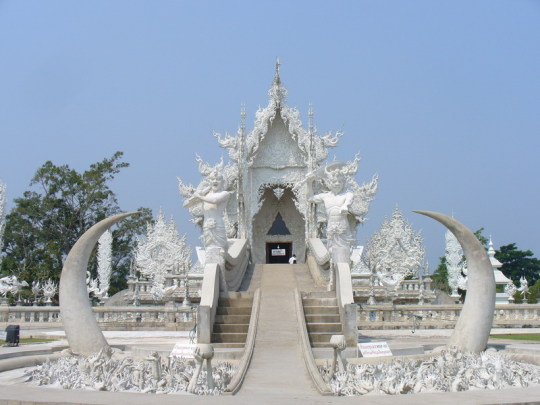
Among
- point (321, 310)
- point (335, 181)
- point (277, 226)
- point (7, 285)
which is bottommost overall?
point (321, 310)

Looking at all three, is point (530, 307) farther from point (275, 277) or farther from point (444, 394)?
point (444, 394)

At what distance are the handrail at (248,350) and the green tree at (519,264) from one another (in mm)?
36448

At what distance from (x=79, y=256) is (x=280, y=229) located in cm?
1790

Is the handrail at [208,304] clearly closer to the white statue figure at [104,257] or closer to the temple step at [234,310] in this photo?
the temple step at [234,310]

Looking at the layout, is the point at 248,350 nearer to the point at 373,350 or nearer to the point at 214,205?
the point at 373,350

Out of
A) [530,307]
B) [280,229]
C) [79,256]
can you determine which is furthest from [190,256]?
[79,256]

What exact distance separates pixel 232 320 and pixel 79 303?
286 cm

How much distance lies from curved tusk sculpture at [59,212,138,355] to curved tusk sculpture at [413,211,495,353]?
181 inches

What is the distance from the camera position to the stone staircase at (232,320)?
10.5m

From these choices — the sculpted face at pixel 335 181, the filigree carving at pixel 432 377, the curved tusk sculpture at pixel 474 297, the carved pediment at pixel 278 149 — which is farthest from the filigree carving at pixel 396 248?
the filigree carving at pixel 432 377

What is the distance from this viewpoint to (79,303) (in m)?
9.20

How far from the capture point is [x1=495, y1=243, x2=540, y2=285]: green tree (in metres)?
44.4

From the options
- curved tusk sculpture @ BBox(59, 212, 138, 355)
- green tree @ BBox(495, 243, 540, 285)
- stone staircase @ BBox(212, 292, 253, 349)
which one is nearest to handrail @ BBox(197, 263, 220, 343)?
stone staircase @ BBox(212, 292, 253, 349)

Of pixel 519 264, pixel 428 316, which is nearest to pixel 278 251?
pixel 428 316
